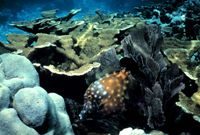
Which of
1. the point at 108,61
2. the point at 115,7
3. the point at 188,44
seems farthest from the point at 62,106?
the point at 115,7

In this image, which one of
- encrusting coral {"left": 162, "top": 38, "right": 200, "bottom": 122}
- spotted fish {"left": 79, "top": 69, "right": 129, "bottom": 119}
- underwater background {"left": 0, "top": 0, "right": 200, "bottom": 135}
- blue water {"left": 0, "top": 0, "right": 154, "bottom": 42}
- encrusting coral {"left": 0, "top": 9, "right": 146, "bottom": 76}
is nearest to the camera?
underwater background {"left": 0, "top": 0, "right": 200, "bottom": 135}

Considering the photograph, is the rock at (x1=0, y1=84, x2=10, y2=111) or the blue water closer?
the rock at (x1=0, y1=84, x2=10, y2=111)

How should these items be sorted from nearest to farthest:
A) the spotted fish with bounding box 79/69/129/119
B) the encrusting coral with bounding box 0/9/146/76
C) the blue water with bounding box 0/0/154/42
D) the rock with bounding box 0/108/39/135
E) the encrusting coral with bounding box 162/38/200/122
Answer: the rock with bounding box 0/108/39/135, the encrusting coral with bounding box 162/38/200/122, the spotted fish with bounding box 79/69/129/119, the encrusting coral with bounding box 0/9/146/76, the blue water with bounding box 0/0/154/42

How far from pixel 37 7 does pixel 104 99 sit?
2684 centimetres

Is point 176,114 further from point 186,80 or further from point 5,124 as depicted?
point 5,124

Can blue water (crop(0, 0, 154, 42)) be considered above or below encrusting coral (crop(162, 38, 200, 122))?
above

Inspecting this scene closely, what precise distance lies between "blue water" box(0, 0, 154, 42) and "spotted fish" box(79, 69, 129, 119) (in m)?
16.9

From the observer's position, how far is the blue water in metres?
17.7

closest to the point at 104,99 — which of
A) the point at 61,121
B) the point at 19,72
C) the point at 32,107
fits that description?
the point at 61,121

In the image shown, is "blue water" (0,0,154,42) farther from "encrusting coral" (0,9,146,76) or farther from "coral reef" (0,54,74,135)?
"coral reef" (0,54,74,135)

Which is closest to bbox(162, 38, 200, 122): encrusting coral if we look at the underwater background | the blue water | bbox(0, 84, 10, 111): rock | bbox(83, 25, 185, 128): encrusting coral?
the underwater background

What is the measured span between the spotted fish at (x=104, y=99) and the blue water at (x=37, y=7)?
16891mm

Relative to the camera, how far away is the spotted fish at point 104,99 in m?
1.80

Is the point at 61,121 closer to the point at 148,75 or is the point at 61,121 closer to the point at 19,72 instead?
the point at 19,72
